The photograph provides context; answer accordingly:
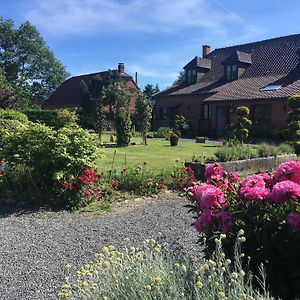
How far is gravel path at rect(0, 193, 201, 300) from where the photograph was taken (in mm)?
4246

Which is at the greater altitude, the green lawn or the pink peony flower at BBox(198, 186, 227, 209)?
the pink peony flower at BBox(198, 186, 227, 209)

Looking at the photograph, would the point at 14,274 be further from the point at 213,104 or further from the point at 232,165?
the point at 213,104

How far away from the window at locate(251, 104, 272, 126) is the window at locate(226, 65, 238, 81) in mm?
5463

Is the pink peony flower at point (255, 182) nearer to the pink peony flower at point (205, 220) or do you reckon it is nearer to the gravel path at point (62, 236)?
the pink peony flower at point (205, 220)

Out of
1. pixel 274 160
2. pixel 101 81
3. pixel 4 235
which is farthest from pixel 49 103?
pixel 4 235

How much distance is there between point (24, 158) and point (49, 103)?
159ft

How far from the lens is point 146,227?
6172 mm

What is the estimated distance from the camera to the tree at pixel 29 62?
204ft

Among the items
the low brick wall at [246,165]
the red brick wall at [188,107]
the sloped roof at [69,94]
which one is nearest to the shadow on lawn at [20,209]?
the low brick wall at [246,165]

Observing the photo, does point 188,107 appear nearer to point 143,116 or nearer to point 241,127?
point 241,127

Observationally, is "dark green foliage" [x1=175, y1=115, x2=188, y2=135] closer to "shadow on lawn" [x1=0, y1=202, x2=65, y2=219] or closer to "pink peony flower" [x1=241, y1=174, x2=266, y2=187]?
"shadow on lawn" [x1=0, y1=202, x2=65, y2=219]

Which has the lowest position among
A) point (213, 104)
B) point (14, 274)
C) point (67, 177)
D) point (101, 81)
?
point (14, 274)

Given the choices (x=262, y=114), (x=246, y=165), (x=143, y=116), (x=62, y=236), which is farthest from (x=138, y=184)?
(x=262, y=114)

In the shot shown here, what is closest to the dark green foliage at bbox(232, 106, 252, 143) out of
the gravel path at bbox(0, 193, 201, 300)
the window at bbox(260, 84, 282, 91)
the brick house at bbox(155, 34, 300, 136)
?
the brick house at bbox(155, 34, 300, 136)
